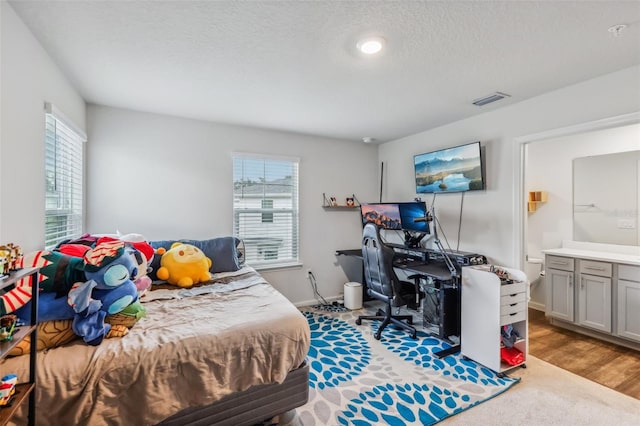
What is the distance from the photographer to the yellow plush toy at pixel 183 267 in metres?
2.49

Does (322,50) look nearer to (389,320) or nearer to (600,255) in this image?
(389,320)

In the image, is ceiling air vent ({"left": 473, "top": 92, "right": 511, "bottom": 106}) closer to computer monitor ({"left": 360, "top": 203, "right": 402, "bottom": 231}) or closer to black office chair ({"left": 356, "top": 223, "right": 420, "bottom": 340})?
computer monitor ({"left": 360, "top": 203, "right": 402, "bottom": 231})

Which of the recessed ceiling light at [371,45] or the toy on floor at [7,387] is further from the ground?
the recessed ceiling light at [371,45]

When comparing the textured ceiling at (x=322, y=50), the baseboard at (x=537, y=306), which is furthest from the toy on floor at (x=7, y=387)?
the baseboard at (x=537, y=306)

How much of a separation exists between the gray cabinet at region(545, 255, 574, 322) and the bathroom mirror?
59cm

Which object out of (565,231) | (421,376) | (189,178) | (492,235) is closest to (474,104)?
(492,235)

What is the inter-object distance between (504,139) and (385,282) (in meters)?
1.87

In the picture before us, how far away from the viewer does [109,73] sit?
2205 mm

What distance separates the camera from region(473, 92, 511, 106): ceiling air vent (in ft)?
8.49

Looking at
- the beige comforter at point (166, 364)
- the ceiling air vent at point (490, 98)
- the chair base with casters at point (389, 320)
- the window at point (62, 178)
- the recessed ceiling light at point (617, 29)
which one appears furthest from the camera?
the chair base with casters at point (389, 320)

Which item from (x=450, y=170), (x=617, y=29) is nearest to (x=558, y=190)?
(x=450, y=170)

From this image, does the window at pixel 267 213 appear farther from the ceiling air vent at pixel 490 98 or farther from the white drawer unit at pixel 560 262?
the white drawer unit at pixel 560 262

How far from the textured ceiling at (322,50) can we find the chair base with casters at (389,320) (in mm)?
2226

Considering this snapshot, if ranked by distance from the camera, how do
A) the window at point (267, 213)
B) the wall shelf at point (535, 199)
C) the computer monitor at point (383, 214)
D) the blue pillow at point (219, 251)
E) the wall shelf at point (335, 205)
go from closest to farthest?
the blue pillow at point (219, 251), the computer monitor at point (383, 214), the window at point (267, 213), the wall shelf at point (535, 199), the wall shelf at point (335, 205)
